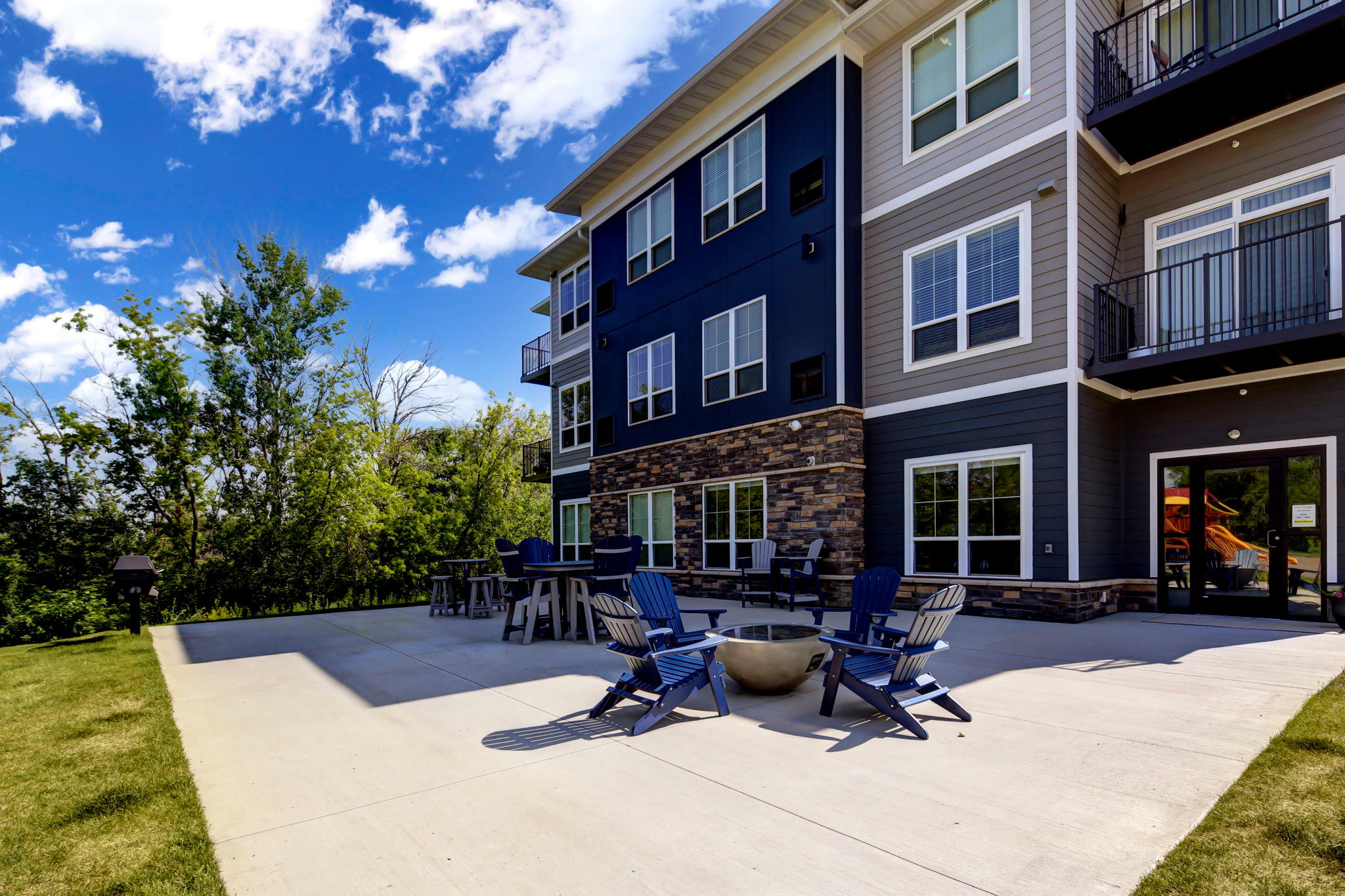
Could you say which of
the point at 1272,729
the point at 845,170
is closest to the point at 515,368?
the point at 845,170

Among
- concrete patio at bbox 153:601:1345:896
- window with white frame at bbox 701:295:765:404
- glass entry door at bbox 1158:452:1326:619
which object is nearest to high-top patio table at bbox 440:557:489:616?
concrete patio at bbox 153:601:1345:896

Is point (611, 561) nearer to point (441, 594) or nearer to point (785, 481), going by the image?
point (785, 481)

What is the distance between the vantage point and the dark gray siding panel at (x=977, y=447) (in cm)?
838

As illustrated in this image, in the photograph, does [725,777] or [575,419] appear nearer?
[725,777]

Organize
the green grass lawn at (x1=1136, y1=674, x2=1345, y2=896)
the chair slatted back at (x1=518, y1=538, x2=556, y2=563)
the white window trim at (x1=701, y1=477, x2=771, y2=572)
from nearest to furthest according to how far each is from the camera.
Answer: the green grass lawn at (x1=1136, y1=674, x2=1345, y2=896) → the chair slatted back at (x1=518, y1=538, x2=556, y2=563) → the white window trim at (x1=701, y1=477, x2=771, y2=572)

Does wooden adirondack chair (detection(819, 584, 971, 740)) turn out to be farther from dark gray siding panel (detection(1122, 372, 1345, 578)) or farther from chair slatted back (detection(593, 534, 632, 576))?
dark gray siding panel (detection(1122, 372, 1345, 578))

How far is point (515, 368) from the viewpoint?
Result: 2038 cm

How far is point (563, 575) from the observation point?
307 inches

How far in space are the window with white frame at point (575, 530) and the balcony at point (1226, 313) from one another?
11516mm

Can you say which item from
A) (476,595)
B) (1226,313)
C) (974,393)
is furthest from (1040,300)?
(476,595)

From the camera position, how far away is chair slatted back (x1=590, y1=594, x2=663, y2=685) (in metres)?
4.40

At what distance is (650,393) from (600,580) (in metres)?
7.09

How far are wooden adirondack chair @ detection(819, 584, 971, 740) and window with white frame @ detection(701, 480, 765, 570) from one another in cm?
692

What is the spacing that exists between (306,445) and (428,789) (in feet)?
41.6
